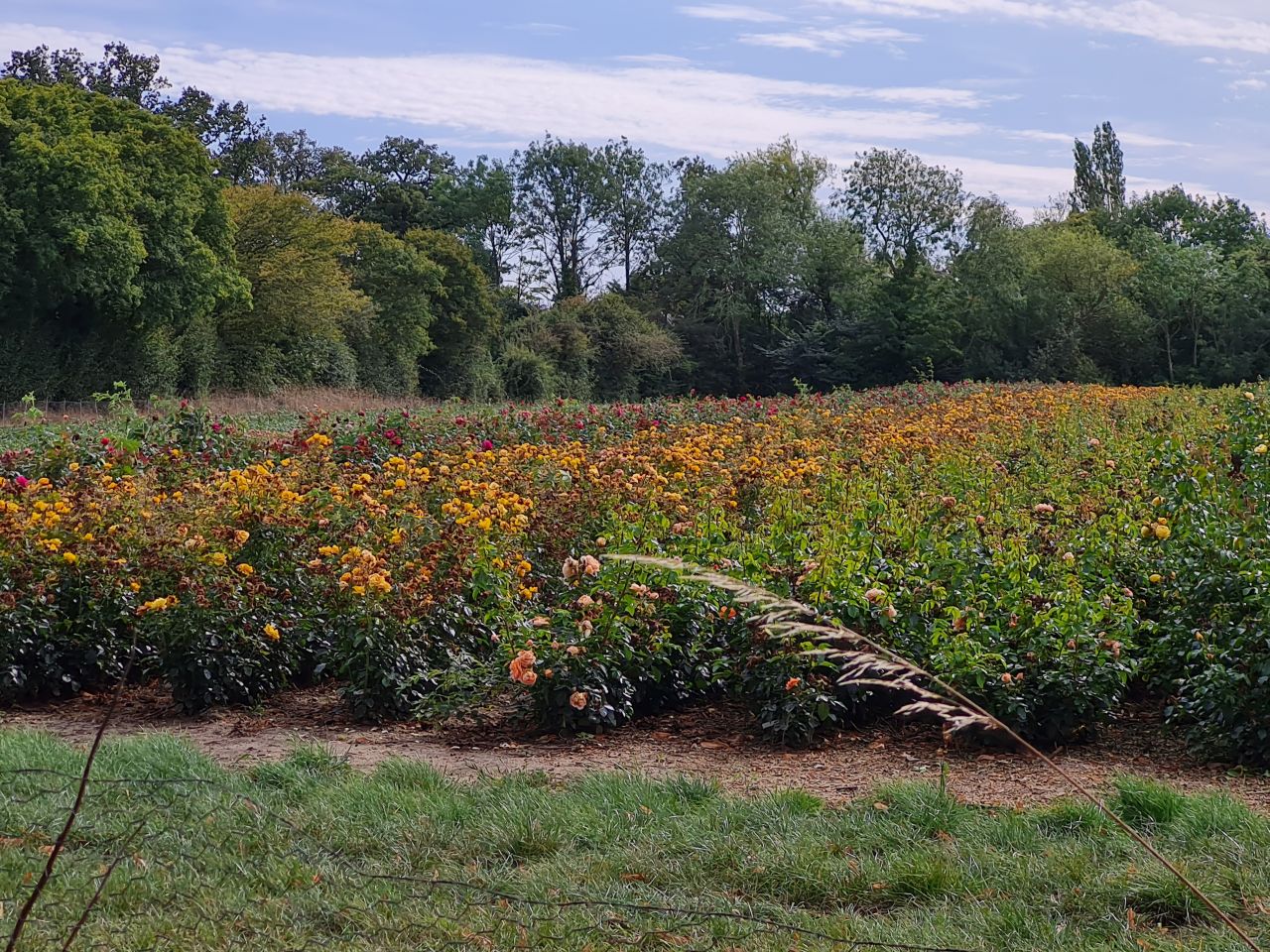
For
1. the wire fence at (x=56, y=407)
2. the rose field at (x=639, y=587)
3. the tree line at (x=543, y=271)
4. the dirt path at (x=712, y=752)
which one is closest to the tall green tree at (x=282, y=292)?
the tree line at (x=543, y=271)

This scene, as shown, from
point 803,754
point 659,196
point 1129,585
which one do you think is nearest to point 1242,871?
point 803,754

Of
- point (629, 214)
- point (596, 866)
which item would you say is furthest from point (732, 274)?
point (596, 866)

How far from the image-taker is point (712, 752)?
15.5 ft

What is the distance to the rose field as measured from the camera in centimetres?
477

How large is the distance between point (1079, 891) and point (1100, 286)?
39.9 metres

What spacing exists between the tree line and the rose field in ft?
73.4

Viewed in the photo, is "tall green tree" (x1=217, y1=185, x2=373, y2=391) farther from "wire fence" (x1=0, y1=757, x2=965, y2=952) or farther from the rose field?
"wire fence" (x1=0, y1=757, x2=965, y2=952)

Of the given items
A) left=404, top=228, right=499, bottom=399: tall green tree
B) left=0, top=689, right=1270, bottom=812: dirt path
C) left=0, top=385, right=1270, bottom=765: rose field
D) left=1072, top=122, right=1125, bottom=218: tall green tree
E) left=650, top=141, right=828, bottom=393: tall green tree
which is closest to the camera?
left=0, top=689, right=1270, bottom=812: dirt path

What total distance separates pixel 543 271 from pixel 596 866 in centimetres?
4719

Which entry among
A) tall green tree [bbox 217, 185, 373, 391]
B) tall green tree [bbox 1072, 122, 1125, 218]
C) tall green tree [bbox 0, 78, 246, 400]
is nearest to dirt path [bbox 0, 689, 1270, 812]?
tall green tree [bbox 0, 78, 246, 400]

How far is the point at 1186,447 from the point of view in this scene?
8.29m

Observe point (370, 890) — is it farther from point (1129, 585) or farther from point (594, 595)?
point (1129, 585)

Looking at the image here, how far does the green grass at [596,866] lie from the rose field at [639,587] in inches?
31.6

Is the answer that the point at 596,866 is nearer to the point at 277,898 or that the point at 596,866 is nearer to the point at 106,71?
the point at 277,898
